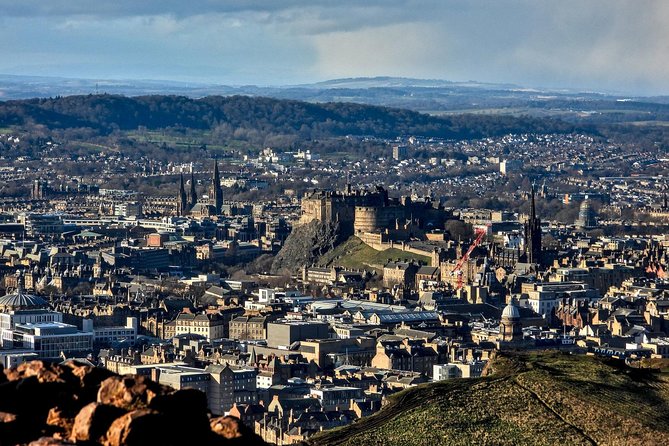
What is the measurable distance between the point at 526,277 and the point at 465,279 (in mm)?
3427

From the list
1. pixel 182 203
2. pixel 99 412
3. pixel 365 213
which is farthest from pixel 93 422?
pixel 182 203

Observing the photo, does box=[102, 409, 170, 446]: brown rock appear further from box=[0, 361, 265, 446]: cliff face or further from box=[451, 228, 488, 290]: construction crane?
box=[451, 228, 488, 290]: construction crane

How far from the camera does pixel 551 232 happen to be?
13175 cm

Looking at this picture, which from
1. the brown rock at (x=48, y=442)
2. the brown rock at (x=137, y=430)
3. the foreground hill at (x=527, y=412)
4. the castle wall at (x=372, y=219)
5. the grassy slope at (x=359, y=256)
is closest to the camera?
the brown rock at (x=48, y=442)

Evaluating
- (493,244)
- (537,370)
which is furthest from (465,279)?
(537,370)

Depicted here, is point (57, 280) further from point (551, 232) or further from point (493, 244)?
point (551, 232)

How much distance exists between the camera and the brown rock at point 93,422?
15.2 metres

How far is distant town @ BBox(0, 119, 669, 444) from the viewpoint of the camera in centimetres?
6381

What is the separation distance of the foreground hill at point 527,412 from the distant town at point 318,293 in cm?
746

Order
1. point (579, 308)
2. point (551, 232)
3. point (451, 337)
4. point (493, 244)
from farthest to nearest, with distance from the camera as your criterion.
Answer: point (551, 232), point (493, 244), point (579, 308), point (451, 337)

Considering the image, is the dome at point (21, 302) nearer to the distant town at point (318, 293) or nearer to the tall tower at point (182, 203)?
the distant town at point (318, 293)

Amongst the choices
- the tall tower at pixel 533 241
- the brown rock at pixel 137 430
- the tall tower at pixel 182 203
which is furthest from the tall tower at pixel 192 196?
the brown rock at pixel 137 430

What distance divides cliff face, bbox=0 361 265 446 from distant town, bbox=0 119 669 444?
28.9 metres

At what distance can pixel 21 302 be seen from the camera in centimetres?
8200
